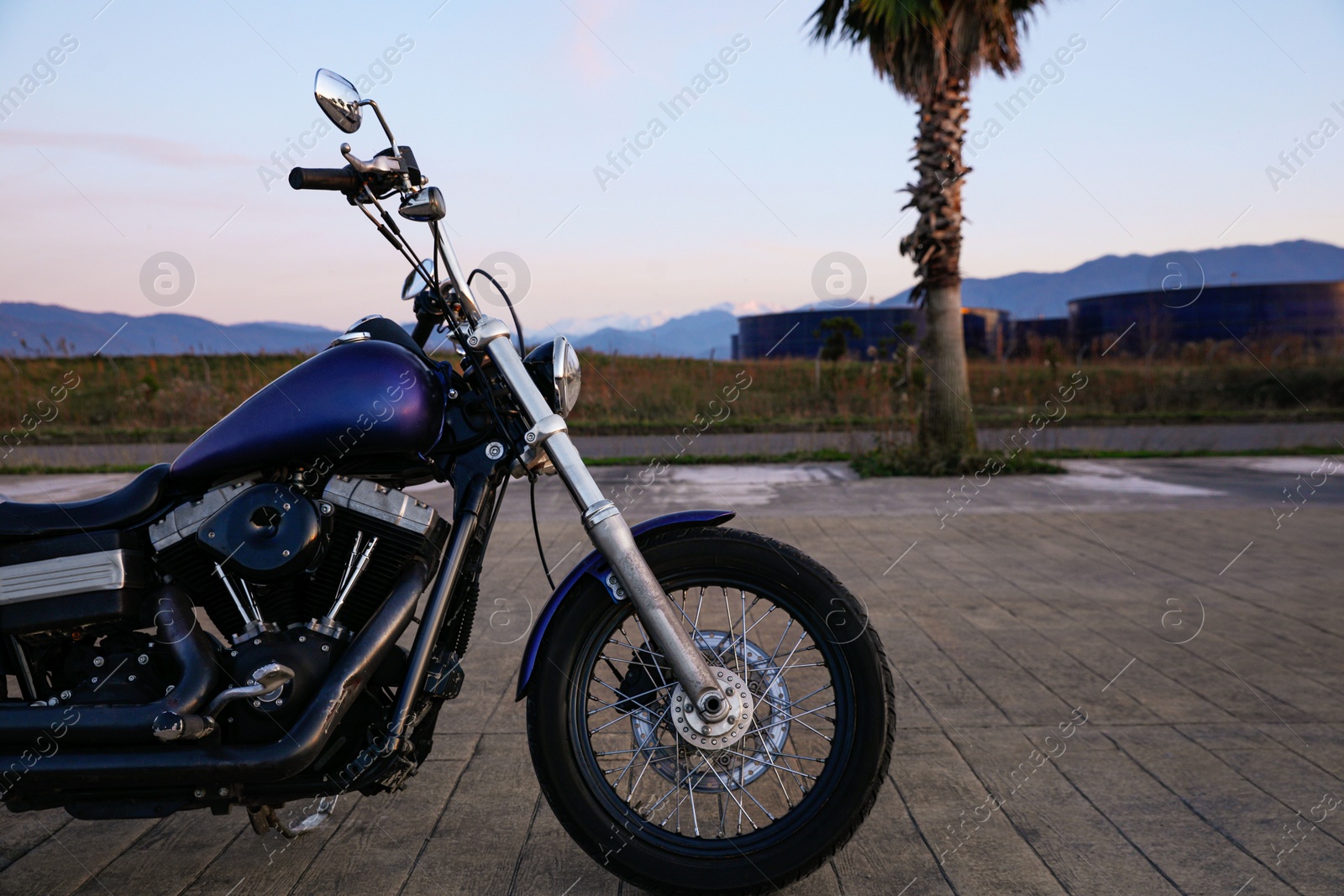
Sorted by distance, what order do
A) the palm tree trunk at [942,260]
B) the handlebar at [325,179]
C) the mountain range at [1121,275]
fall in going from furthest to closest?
1. the mountain range at [1121,275]
2. the palm tree trunk at [942,260]
3. the handlebar at [325,179]

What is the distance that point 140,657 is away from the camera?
6.58 ft

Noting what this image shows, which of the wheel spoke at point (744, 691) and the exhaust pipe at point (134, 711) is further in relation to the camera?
the wheel spoke at point (744, 691)

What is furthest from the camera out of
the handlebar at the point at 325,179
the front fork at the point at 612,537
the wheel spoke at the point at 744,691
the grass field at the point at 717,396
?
the grass field at the point at 717,396

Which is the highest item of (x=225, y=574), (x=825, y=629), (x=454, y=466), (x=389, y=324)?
(x=389, y=324)

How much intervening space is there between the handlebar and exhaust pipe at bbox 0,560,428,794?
0.93 m

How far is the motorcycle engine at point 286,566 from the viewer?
193 centimetres

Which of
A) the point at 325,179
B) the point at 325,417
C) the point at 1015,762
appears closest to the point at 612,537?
the point at 325,417

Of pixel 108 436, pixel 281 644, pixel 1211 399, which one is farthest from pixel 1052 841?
pixel 1211 399

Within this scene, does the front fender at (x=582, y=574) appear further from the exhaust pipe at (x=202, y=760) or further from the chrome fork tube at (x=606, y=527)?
the exhaust pipe at (x=202, y=760)

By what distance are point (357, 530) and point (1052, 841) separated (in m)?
1.78

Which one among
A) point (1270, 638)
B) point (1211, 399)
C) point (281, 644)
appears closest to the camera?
point (281, 644)

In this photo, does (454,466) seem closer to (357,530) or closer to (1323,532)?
(357,530)

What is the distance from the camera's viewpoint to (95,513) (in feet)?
6.56

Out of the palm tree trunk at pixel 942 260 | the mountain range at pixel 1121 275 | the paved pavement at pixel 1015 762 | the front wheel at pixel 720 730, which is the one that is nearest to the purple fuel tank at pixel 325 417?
the front wheel at pixel 720 730
